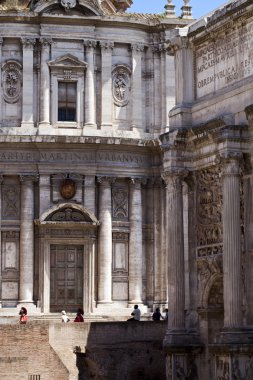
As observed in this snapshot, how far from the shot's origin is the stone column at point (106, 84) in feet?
152

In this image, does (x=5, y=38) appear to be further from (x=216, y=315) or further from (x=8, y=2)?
(x=216, y=315)

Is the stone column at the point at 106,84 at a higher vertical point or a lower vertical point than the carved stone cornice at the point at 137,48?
lower

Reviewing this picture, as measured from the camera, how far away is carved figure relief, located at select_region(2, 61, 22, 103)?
4619 centimetres

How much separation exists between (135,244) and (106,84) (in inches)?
248

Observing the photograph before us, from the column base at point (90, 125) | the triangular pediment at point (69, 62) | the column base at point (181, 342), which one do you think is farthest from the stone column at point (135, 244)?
the column base at point (181, 342)

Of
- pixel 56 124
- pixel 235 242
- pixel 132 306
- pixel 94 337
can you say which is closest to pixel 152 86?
pixel 56 124

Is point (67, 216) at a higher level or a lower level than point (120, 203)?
lower

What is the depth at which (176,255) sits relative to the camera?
33750 mm

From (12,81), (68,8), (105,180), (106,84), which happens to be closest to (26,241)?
(105,180)

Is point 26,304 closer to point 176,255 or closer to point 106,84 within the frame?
point 106,84

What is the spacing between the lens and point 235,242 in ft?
101

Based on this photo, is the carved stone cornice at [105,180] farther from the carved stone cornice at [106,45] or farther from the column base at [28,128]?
the carved stone cornice at [106,45]

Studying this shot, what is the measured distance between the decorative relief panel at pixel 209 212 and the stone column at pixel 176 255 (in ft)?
1.76

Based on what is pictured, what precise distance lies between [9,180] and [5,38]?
550 centimetres
